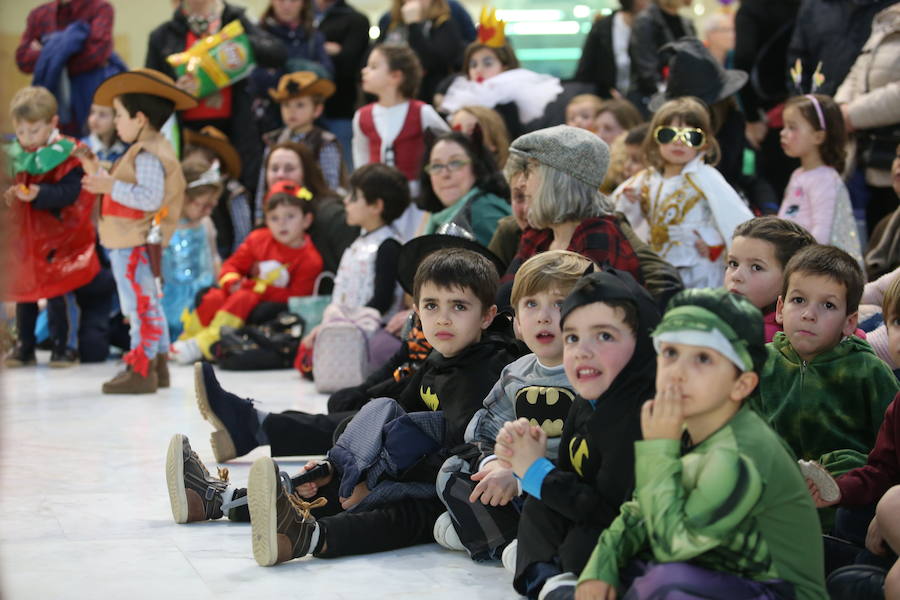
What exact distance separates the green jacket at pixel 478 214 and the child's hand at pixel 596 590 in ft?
11.1

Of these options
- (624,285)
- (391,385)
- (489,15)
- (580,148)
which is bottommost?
(391,385)

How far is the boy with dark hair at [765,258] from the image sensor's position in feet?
12.8

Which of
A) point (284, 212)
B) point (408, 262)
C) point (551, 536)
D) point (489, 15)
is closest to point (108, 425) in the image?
point (408, 262)

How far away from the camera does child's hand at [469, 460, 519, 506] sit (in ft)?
10.8

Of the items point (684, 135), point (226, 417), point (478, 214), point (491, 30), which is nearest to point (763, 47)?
point (491, 30)

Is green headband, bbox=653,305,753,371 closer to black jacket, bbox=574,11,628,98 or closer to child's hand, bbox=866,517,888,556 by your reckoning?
child's hand, bbox=866,517,888,556

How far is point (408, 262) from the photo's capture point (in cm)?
515

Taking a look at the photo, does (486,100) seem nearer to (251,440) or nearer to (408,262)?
(408,262)

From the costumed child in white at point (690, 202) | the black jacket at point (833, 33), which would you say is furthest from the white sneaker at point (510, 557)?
the black jacket at point (833, 33)

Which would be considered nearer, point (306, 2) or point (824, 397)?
point (824, 397)

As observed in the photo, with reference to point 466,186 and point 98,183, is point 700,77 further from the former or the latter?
point 98,183

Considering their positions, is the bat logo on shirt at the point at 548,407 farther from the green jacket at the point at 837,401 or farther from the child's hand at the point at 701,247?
the child's hand at the point at 701,247

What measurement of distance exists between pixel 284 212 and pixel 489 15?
1.91 meters

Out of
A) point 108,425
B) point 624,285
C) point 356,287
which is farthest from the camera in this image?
point 356,287
